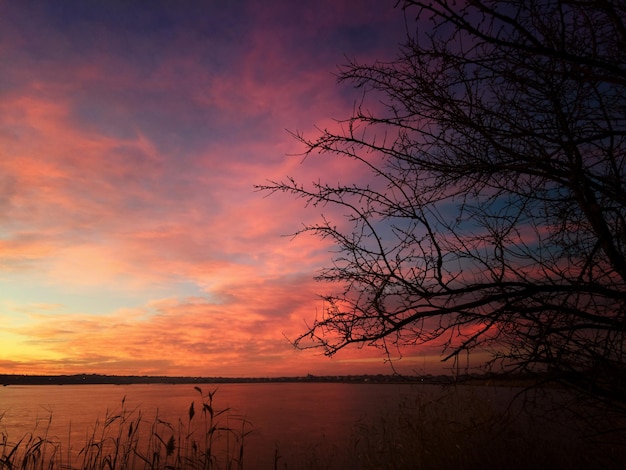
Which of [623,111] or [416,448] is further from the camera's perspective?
[416,448]

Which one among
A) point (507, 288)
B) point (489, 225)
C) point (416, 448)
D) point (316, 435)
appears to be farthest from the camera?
point (316, 435)

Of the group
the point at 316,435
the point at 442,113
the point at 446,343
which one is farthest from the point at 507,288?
the point at 316,435

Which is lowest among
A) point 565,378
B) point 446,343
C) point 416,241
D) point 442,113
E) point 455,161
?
point 565,378

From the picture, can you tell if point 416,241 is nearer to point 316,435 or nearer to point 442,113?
point 442,113

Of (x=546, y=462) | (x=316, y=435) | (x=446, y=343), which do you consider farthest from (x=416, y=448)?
(x=316, y=435)

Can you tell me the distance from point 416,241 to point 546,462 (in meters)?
8.06

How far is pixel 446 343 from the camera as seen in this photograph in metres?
3.51

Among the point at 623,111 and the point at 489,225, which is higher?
the point at 623,111

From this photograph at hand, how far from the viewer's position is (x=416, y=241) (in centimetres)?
355

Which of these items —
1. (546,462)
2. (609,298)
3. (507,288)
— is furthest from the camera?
(546,462)

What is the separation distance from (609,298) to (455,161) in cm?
148

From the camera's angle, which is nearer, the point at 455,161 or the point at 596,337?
the point at 596,337

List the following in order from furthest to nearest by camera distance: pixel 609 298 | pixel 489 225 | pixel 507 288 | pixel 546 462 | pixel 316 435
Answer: pixel 316 435
pixel 546 462
pixel 489 225
pixel 507 288
pixel 609 298

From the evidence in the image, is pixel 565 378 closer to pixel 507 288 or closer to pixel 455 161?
pixel 507 288
